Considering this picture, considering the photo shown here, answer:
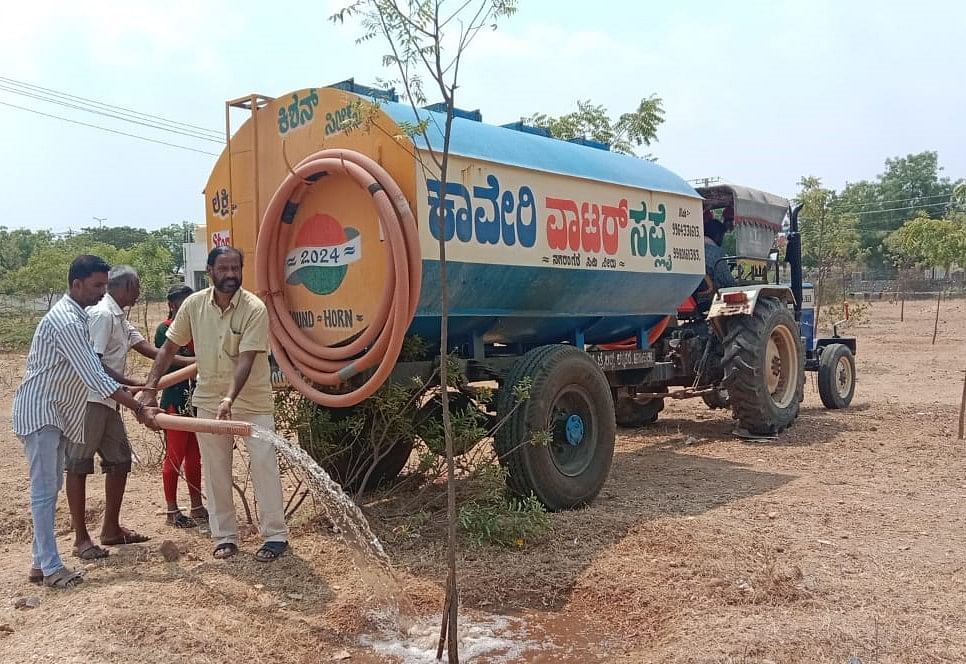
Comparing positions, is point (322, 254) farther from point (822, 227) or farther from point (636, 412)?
point (822, 227)

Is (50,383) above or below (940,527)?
above

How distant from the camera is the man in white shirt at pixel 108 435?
466cm

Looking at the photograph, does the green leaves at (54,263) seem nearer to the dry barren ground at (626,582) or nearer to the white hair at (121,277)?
the white hair at (121,277)

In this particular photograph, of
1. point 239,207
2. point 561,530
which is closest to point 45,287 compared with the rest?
point 239,207

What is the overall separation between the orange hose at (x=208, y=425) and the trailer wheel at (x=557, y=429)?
175cm

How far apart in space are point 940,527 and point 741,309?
3.24 meters

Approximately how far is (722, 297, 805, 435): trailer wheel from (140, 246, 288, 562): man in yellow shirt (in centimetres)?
476

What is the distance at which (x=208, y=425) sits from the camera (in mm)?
3984

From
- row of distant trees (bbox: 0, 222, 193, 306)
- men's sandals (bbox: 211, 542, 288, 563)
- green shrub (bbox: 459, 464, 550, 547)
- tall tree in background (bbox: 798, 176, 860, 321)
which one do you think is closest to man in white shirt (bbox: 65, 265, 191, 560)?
men's sandals (bbox: 211, 542, 288, 563)

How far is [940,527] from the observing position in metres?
5.08

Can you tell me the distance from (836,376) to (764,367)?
2672 millimetres

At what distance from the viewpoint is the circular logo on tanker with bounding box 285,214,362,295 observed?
4910 mm

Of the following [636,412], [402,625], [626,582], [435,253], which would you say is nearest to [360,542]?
[402,625]

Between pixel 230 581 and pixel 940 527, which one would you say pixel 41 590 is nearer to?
pixel 230 581
